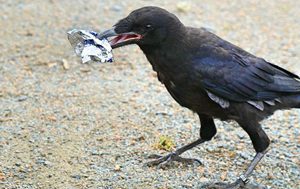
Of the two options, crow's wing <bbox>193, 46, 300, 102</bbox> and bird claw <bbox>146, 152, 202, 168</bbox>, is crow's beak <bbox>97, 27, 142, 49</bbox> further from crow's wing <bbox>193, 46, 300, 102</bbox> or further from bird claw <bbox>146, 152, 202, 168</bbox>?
bird claw <bbox>146, 152, 202, 168</bbox>

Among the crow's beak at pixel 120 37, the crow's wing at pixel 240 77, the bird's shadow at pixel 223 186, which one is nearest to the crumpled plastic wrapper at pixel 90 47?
the crow's beak at pixel 120 37

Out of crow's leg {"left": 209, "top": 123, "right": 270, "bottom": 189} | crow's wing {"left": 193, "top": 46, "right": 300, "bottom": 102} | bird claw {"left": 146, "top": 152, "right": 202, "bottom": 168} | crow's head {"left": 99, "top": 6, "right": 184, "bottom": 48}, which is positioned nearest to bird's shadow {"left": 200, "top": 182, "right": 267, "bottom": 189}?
crow's leg {"left": 209, "top": 123, "right": 270, "bottom": 189}

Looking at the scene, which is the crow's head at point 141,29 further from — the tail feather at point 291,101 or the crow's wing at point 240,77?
the tail feather at point 291,101

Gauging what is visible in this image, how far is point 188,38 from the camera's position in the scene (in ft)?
18.2

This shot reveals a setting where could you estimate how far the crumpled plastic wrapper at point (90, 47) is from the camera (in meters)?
5.19

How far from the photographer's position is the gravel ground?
5.89 meters

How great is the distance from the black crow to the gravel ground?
0.63 metres

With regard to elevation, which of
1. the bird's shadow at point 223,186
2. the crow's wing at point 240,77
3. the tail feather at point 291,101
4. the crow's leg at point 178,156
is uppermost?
the crow's wing at point 240,77

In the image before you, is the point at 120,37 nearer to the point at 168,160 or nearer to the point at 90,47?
the point at 90,47

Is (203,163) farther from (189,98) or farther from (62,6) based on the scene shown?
(62,6)

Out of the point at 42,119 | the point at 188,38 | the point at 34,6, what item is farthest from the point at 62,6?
the point at 188,38

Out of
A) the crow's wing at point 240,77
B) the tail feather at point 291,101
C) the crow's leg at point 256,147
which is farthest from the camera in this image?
the tail feather at point 291,101

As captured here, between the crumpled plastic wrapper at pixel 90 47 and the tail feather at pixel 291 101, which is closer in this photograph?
the crumpled plastic wrapper at pixel 90 47

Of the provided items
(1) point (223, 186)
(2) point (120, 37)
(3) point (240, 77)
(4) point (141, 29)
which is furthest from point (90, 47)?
(1) point (223, 186)
